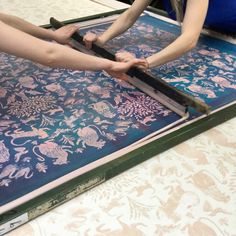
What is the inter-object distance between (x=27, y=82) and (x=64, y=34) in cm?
32

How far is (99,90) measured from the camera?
1.08 m

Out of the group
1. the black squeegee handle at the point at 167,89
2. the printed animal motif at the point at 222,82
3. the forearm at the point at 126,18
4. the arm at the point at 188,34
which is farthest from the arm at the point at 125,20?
the printed animal motif at the point at 222,82

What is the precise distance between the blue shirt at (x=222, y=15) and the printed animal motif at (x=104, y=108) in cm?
75

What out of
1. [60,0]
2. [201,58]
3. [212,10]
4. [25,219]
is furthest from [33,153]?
[60,0]

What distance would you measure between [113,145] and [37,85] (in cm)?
38

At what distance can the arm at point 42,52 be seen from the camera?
0.75 metres

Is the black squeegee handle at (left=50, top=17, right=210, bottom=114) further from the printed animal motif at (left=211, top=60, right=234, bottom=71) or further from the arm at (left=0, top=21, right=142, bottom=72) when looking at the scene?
the printed animal motif at (left=211, top=60, right=234, bottom=71)

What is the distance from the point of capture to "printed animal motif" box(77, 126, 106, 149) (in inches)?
33.1

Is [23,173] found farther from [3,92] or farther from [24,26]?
[24,26]

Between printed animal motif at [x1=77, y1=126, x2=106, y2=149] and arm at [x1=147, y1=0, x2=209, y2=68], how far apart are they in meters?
0.34

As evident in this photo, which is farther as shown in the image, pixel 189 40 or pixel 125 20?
pixel 125 20

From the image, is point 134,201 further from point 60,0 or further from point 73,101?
point 60,0

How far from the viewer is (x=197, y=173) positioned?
0.81 meters

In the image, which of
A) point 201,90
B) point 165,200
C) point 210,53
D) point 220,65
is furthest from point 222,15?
point 165,200
